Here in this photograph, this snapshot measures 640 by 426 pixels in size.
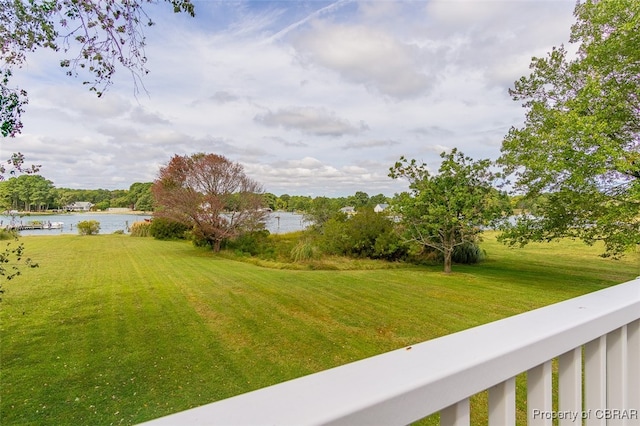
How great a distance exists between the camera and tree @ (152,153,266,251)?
10.3 m

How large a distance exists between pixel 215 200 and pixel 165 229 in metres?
5.31

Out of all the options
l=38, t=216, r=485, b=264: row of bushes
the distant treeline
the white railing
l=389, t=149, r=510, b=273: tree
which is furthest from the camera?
l=38, t=216, r=485, b=264: row of bushes

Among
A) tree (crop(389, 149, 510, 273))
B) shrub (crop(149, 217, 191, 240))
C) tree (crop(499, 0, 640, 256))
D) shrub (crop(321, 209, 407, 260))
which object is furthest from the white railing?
shrub (crop(149, 217, 191, 240))

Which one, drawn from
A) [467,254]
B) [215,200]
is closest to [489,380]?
[467,254]

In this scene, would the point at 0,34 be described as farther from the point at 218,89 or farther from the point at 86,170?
the point at 86,170

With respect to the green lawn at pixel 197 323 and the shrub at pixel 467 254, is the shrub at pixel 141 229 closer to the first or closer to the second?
the green lawn at pixel 197 323

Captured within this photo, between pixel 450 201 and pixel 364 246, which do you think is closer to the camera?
pixel 450 201

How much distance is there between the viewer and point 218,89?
476cm

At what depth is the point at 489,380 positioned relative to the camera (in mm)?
493

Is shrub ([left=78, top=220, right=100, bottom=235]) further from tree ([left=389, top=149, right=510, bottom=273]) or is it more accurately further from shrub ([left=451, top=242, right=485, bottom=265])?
shrub ([left=451, top=242, right=485, bottom=265])

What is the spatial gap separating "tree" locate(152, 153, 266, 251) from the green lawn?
2.86 meters

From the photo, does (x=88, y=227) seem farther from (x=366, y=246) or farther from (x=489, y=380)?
(x=489, y=380)

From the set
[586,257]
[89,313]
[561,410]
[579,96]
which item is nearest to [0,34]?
[89,313]

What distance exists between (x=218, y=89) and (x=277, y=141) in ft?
9.69
